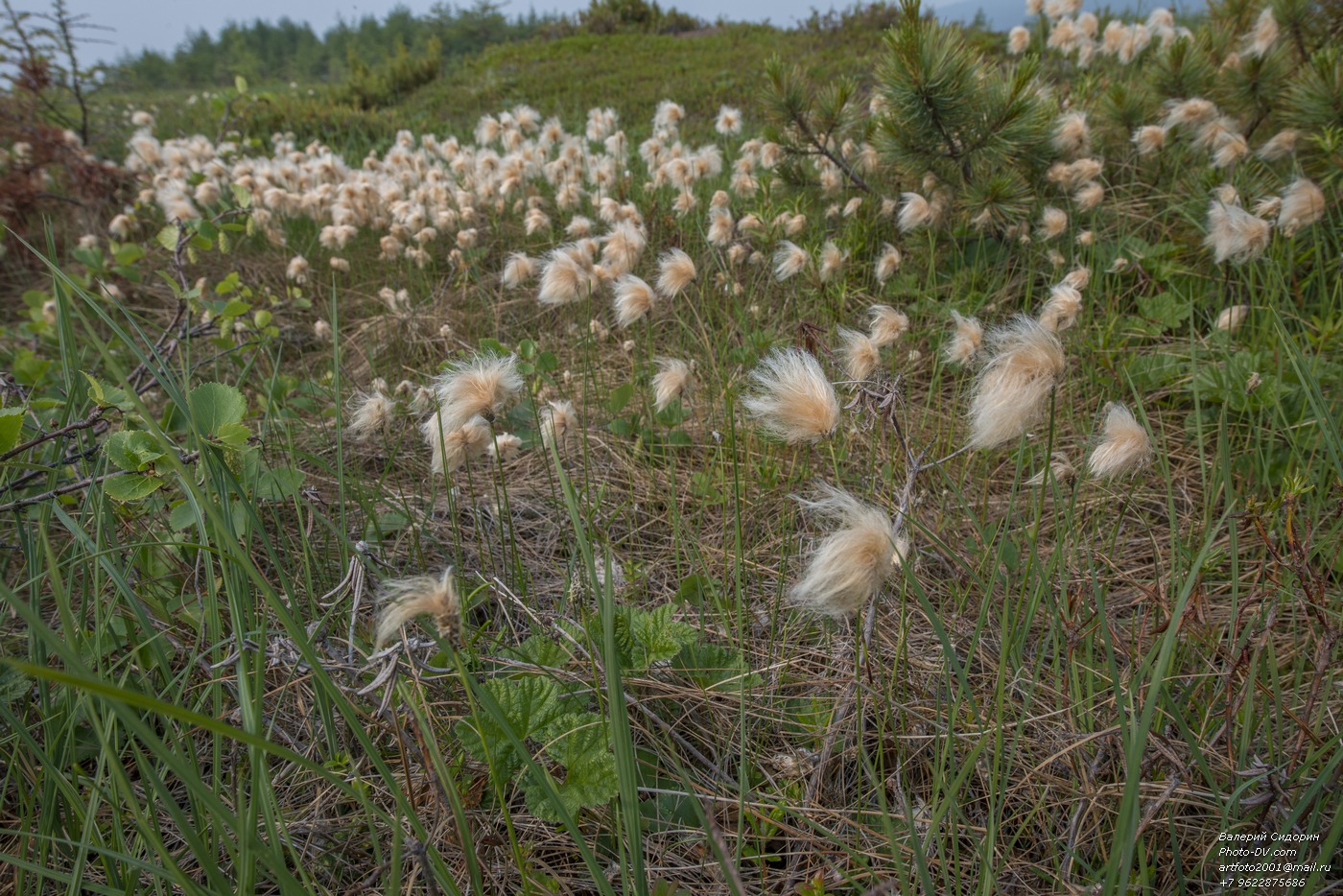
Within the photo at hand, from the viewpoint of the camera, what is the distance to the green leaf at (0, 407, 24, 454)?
3.91 ft

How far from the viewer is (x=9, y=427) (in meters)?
1.21

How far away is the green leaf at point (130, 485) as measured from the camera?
1321 mm

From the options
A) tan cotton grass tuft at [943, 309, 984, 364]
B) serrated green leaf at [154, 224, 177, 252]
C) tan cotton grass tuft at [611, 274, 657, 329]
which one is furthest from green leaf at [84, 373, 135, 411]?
tan cotton grass tuft at [943, 309, 984, 364]

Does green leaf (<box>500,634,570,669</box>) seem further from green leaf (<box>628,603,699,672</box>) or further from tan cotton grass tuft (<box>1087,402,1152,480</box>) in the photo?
tan cotton grass tuft (<box>1087,402,1152,480</box>)

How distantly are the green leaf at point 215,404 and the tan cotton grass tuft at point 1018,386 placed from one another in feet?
4.42

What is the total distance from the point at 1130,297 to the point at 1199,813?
245cm

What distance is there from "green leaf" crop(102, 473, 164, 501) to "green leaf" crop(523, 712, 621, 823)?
0.85 metres

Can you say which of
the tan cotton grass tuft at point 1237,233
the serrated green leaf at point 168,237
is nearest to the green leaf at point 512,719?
the serrated green leaf at point 168,237

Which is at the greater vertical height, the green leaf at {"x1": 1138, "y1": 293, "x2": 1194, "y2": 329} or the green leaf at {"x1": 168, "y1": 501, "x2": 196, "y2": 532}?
the green leaf at {"x1": 1138, "y1": 293, "x2": 1194, "y2": 329}

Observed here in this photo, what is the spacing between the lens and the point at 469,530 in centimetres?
228

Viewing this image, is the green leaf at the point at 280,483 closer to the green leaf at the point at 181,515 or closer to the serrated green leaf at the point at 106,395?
the green leaf at the point at 181,515

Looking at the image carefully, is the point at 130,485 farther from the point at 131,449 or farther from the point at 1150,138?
the point at 1150,138

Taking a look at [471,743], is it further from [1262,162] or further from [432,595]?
[1262,162]

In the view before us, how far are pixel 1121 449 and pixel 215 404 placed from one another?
1.67 m
